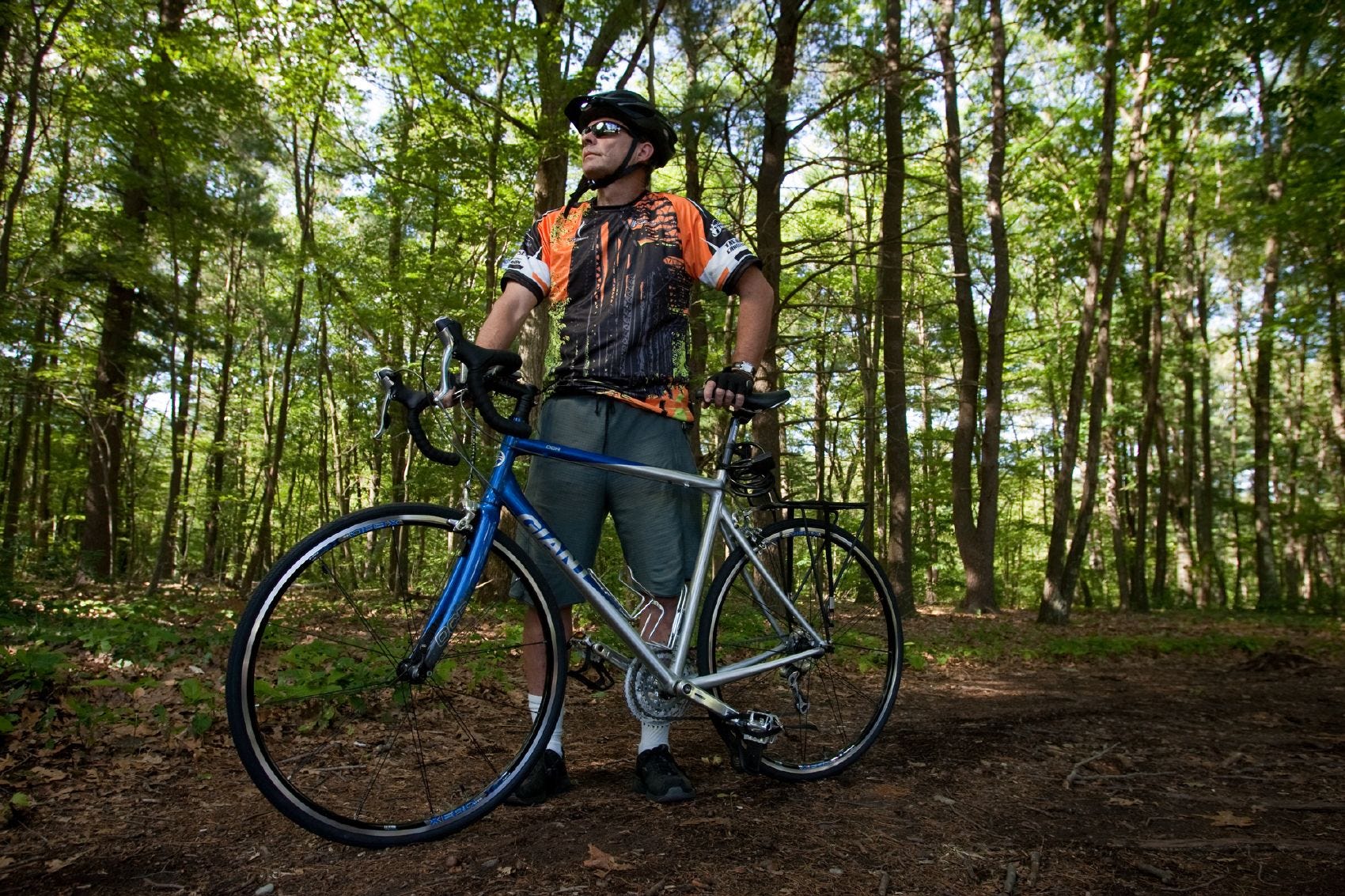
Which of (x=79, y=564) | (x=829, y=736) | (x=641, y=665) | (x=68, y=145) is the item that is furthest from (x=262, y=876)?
(x=68, y=145)

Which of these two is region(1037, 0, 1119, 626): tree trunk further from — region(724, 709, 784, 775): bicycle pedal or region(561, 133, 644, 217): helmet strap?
region(561, 133, 644, 217): helmet strap

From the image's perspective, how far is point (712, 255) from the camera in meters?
2.58

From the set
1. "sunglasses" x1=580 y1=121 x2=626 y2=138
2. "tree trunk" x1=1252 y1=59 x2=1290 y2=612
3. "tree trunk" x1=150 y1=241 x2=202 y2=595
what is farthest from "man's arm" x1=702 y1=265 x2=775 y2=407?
"tree trunk" x1=1252 y1=59 x2=1290 y2=612

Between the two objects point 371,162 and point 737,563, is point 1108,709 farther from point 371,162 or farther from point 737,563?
point 371,162

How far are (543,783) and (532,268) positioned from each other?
1.67 meters

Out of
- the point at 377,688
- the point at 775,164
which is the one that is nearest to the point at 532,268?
the point at 377,688

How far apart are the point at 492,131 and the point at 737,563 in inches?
296

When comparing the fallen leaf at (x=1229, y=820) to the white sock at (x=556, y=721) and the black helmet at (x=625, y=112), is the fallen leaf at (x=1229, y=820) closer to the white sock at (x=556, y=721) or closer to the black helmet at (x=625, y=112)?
the white sock at (x=556, y=721)

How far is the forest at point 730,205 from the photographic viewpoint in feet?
25.0

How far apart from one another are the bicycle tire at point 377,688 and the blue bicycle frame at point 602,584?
0.18 feet

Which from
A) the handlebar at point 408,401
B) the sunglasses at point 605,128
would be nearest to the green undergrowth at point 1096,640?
the sunglasses at point 605,128

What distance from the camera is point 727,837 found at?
200 centimetres

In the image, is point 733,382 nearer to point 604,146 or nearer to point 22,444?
point 604,146

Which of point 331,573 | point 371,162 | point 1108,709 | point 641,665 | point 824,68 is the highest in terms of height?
point 824,68
